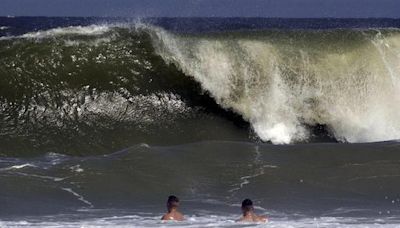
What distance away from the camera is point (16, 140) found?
14250mm

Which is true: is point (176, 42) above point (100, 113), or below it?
above

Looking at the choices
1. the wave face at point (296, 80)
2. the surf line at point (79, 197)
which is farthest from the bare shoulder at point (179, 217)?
the wave face at point (296, 80)

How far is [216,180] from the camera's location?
1205 cm

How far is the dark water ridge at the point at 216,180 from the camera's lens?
1081 centimetres

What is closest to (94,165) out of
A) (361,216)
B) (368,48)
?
(361,216)

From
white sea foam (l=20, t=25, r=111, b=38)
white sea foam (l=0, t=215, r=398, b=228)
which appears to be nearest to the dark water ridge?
white sea foam (l=0, t=215, r=398, b=228)

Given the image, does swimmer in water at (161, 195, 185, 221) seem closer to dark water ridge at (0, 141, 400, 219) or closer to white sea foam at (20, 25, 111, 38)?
dark water ridge at (0, 141, 400, 219)

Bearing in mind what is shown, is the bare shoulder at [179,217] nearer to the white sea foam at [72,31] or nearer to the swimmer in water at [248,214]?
the swimmer in water at [248,214]

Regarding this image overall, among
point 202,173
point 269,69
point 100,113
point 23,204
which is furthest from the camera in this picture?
point 269,69

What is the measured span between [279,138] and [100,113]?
8.65 ft

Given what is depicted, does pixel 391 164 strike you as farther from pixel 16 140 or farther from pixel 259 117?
pixel 16 140

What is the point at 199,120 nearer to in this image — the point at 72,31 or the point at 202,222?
the point at 72,31

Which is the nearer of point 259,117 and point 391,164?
point 391,164

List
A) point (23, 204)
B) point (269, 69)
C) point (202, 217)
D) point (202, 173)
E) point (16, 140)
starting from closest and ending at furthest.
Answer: point (202, 217) → point (23, 204) → point (202, 173) → point (16, 140) → point (269, 69)
